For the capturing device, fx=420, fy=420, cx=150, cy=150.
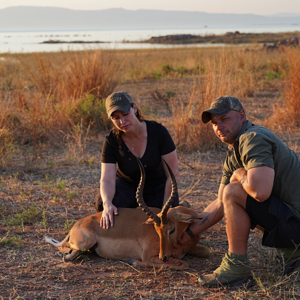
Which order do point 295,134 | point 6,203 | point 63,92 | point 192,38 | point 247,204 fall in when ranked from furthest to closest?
point 192,38 < point 63,92 < point 295,134 < point 6,203 < point 247,204

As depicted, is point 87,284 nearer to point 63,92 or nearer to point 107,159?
point 107,159

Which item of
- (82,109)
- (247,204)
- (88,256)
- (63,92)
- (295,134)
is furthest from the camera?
(63,92)

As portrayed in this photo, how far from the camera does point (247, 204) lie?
3723 millimetres

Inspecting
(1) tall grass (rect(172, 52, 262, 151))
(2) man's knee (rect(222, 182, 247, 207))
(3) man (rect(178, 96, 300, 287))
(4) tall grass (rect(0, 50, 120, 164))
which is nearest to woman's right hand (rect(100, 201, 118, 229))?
(3) man (rect(178, 96, 300, 287))

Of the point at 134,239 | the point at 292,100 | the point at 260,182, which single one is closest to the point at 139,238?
the point at 134,239

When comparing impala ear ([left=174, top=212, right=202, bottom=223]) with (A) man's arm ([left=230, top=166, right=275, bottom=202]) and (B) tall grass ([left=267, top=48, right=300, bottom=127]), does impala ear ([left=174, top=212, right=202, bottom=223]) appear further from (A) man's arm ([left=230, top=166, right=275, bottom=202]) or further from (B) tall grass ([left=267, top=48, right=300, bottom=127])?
(B) tall grass ([left=267, top=48, right=300, bottom=127])

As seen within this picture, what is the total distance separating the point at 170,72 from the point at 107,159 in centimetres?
1578

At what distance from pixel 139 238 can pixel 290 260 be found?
1.62 metres

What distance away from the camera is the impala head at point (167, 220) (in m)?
4.27

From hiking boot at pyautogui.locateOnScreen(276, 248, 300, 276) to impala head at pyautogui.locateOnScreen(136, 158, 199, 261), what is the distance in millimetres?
930

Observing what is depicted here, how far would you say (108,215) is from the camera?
4.77 metres

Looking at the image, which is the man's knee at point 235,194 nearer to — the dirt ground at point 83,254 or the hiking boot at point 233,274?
the hiking boot at point 233,274

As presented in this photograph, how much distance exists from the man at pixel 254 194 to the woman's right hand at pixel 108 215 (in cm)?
130

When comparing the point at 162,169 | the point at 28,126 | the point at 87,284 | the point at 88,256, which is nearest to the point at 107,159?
the point at 162,169
